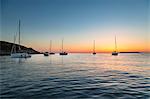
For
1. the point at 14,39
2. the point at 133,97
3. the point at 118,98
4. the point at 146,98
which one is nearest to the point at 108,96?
the point at 118,98

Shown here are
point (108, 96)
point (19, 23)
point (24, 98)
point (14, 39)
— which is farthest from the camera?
point (14, 39)

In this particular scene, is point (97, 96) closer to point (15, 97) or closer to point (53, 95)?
point (53, 95)

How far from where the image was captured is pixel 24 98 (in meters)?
8.18

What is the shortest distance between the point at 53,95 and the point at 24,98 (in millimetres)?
1561

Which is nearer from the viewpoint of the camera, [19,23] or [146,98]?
[146,98]

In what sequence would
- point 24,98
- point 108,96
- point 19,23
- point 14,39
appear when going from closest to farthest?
point 24,98
point 108,96
point 19,23
point 14,39

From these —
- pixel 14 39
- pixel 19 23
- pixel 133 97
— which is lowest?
pixel 133 97

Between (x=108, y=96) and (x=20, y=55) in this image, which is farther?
(x=20, y=55)

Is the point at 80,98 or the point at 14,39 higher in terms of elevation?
the point at 14,39

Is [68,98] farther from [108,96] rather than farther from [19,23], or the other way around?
[19,23]

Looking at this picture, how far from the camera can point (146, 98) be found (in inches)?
329

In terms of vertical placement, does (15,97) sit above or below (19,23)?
below

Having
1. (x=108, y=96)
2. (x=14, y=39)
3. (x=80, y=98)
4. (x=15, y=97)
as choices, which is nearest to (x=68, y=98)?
(x=80, y=98)

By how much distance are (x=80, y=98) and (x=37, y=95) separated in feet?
7.97
